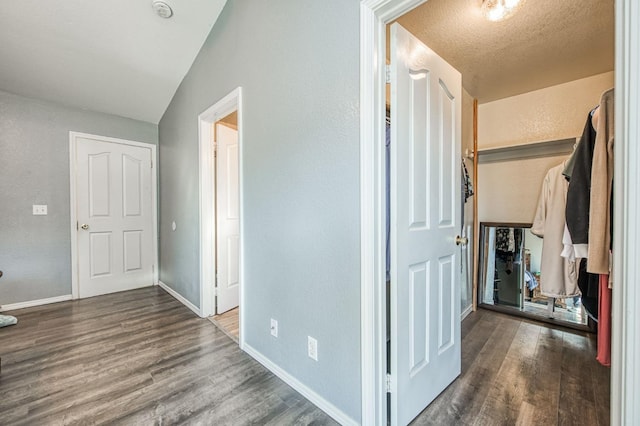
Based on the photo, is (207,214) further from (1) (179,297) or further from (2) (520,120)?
(2) (520,120)

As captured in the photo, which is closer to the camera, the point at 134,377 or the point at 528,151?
the point at 134,377

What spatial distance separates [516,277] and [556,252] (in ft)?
1.63

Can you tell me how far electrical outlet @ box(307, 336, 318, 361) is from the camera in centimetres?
151

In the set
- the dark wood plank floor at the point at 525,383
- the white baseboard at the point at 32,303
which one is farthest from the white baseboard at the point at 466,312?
the white baseboard at the point at 32,303

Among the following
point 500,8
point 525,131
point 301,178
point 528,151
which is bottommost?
point 301,178

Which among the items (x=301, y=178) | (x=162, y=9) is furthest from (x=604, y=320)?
(x=162, y=9)

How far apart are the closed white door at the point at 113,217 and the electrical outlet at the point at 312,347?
323cm

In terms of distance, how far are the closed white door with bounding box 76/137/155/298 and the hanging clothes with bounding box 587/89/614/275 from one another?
4.38 meters

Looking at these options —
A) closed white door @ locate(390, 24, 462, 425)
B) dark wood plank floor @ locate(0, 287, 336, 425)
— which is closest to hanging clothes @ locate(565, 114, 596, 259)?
closed white door @ locate(390, 24, 462, 425)

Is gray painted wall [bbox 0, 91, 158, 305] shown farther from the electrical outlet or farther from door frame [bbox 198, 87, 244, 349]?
the electrical outlet

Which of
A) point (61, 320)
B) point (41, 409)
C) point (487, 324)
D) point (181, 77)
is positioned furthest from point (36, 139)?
point (487, 324)

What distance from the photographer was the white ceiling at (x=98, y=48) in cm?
220

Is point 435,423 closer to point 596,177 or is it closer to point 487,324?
point 596,177

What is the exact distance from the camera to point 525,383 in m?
1.65
